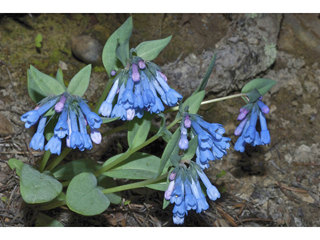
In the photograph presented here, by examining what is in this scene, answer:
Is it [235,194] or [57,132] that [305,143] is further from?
[57,132]

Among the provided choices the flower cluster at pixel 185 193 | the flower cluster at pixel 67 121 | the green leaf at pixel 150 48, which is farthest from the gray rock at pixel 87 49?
the flower cluster at pixel 185 193

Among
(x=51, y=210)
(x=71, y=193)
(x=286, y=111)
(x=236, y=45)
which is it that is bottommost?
(x=286, y=111)

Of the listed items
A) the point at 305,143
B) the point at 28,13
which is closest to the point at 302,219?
the point at 305,143

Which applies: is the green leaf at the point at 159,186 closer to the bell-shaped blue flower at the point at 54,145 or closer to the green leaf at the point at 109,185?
the green leaf at the point at 109,185

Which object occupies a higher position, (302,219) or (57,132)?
(57,132)

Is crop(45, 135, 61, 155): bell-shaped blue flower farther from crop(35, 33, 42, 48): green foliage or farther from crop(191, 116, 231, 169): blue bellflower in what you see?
crop(35, 33, 42, 48): green foliage

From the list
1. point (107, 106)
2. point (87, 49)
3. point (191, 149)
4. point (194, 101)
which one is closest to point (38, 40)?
point (87, 49)

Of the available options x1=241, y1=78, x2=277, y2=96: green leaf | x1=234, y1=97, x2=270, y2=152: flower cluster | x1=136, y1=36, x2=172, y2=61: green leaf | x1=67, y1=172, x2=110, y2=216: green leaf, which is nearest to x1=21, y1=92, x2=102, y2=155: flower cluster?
x1=67, y1=172, x2=110, y2=216: green leaf
